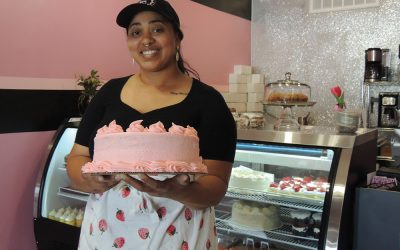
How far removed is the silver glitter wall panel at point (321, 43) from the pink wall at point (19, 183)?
10.8 ft

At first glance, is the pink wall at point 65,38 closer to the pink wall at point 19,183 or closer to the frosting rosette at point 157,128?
the pink wall at point 19,183

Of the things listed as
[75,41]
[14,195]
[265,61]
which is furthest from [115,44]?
[265,61]

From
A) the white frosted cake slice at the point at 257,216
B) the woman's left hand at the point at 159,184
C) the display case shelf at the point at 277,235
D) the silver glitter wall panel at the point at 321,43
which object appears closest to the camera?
the woman's left hand at the point at 159,184

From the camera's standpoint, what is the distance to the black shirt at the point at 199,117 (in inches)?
57.6

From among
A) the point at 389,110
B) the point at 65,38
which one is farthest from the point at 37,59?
the point at 389,110

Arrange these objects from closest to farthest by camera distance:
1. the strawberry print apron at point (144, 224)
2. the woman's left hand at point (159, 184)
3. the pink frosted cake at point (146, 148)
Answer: the woman's left hand at point (159, 184) < the pink frosted cake at point (146, 148) < the strawberry print apron at point (144, 224)

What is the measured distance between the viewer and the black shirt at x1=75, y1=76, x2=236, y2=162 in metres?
1.46

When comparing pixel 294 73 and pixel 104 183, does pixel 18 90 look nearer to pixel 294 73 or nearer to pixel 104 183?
pixel 104 183

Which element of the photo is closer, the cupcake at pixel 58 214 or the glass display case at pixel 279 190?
the glass display case at pixel 279 190

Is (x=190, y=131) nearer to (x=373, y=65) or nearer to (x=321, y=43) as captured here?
(x=373, y=65)

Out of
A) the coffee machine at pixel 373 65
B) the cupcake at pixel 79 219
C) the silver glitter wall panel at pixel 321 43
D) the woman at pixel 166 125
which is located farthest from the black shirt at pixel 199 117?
the silver glitter wall panel at pixel 321 43

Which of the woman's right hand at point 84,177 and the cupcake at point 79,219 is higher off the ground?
the woman's right hand at point 84,177

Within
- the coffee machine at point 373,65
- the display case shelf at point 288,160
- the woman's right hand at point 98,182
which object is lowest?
the display case shelf at point 288,160

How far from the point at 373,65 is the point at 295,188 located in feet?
8.24
